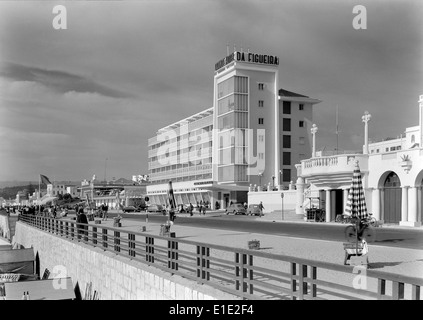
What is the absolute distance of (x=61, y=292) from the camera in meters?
15.6

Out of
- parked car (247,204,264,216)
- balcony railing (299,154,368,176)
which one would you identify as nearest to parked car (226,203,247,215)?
parked car (247,204,264,216)

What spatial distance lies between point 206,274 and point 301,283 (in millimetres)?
2988

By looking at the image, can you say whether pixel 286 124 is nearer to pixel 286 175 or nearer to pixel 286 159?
pixel 286 159

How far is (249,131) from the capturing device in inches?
2916

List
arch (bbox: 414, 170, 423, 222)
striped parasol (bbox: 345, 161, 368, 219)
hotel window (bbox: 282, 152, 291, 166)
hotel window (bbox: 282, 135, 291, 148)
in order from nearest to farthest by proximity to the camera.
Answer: striped parasol (bbox: 345, 161, 368, 219)
arch (bbox: 414, 170, 423, 222)
hotel window (bbox: 282, 152, 291, 166)
hotel window (bbox: 282, 135, 291, 148)

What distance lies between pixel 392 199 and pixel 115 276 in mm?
24089

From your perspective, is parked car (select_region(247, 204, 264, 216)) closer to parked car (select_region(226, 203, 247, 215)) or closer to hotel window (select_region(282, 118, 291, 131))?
parked car (select_region(226, 203, 247, 215))

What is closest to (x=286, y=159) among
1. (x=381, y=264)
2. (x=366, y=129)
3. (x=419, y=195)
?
(x=366, y=129)

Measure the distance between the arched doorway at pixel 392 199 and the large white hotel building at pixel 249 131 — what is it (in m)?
37.4

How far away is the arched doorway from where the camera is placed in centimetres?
3192

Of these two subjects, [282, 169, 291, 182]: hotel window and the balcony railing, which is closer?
the balcony railing

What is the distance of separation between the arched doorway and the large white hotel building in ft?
123
